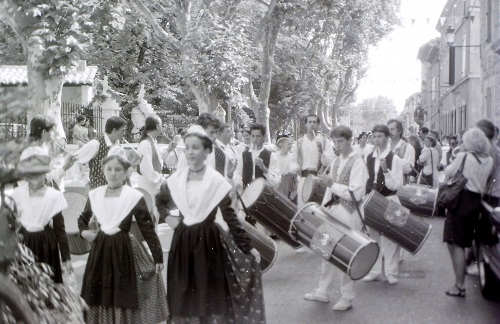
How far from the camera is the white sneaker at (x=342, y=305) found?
6551 mm

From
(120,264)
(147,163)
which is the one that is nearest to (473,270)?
(147,163)

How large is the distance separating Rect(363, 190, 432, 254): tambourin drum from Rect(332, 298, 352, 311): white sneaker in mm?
1182

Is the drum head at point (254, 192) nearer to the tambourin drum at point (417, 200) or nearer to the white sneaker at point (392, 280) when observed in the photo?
the white sneaker at point (392, 280)

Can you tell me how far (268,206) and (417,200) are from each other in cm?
216

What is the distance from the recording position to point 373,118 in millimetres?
140625

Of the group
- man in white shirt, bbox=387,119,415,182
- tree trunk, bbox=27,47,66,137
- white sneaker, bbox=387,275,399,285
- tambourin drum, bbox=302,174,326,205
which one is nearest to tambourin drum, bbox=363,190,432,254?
white sneaker, bbox=387,275,399,285

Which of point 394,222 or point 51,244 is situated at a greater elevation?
point 51,244

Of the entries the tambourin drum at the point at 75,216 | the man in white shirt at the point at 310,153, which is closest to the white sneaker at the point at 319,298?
the tambourin drum at the point at 75,216

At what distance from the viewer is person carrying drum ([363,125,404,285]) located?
25.7ft

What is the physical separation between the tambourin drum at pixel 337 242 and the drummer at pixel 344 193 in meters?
0.16

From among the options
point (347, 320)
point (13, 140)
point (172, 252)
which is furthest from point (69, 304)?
point (347, 320)

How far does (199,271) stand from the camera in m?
4.77

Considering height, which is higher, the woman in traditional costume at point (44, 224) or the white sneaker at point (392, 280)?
the woman in traditional costume at point (44, 224)

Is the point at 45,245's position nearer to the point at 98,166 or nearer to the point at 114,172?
the point at 114,172
